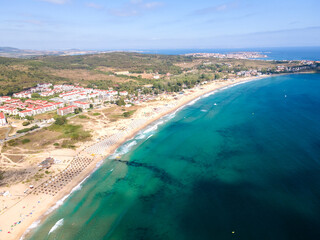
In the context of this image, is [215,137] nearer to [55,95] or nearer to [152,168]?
[152,168]

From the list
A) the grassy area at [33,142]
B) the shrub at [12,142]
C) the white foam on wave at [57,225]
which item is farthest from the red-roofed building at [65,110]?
the white foam on wave at [57,225]

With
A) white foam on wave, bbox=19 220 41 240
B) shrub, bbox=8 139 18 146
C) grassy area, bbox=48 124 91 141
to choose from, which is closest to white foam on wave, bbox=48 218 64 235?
white foam on wave, bbox=19 220 41 240

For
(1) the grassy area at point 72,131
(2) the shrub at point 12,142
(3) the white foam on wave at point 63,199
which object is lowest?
(3) the white foam on wave at point 63,199

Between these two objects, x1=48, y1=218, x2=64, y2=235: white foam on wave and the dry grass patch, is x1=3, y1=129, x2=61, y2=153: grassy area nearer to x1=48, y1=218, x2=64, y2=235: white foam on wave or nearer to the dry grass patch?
the dry grass patch

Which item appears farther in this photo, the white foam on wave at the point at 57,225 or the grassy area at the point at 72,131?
the grassy area at the point at 72,131

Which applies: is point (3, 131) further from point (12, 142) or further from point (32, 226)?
Answer: point (32, 226)

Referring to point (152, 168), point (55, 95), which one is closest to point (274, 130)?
point (152, 168)

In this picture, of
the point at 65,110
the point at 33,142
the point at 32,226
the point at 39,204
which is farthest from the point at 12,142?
the point at 32,226

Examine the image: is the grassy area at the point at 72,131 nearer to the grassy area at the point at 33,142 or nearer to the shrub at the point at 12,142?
the grassy area at the point at 33,142
